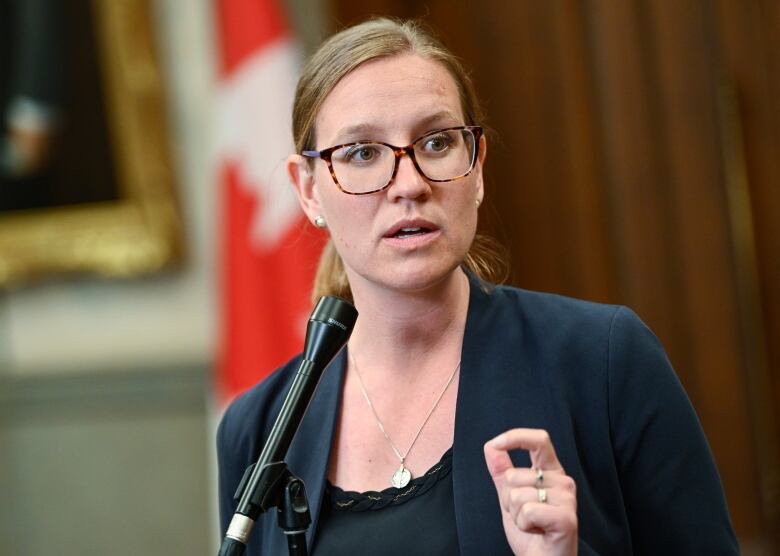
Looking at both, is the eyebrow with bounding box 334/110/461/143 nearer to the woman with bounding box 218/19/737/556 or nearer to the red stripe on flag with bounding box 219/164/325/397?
the woman with bounding box 218/19/737/556

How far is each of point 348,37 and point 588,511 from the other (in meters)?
0.87

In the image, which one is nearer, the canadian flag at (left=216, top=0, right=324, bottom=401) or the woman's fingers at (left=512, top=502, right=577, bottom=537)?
the woman's fingers at (left=512, top=502, right=577, bottom=537)

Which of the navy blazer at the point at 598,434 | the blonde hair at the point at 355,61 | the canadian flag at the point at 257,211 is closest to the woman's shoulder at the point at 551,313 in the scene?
the navy blazer at the point at 598,434

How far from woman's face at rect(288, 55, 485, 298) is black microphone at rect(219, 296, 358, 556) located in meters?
0.25

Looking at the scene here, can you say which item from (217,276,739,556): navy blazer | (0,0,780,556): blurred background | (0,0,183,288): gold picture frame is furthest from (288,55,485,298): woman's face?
(0,0,183,288): gold picture frame

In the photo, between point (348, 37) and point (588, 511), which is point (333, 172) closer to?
point (348, 37)

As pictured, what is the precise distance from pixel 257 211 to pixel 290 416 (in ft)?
8.55

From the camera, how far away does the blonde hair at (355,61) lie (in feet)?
6.03

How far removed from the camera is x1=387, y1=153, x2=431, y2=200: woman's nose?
5.58 ft

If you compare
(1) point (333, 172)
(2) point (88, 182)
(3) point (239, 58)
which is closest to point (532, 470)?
(1) point (333, 172)

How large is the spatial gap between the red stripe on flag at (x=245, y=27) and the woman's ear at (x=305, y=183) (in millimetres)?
2148

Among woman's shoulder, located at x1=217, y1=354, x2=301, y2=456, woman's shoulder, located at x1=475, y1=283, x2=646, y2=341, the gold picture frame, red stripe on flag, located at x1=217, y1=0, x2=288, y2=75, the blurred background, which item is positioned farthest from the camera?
the gold picture frame

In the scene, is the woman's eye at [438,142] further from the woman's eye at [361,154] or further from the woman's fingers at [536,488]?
the woman's fingers at [536,488]

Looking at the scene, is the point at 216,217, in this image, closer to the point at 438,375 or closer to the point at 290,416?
→ the point at 438,375
